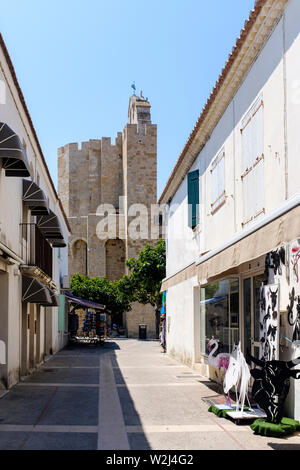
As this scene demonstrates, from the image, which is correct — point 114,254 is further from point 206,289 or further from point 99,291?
point 206,289

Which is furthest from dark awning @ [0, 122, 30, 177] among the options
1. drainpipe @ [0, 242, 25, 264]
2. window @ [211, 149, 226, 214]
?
window @ [211, 149, 226, 214]

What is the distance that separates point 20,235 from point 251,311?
658cm

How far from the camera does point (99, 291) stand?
4212 cm

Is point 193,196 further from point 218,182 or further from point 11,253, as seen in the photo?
point 11,253

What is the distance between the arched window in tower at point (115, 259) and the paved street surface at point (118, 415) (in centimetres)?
3674

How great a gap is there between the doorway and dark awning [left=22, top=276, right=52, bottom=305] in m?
5.73

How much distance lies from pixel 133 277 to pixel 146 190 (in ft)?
43.2

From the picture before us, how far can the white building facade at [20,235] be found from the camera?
11406 millimetres

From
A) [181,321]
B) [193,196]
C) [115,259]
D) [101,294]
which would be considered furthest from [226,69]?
[115,259]

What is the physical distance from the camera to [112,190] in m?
56.7

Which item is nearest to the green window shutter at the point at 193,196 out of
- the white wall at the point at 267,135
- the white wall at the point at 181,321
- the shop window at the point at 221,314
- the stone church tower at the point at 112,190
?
the white wall at the point at 267,135

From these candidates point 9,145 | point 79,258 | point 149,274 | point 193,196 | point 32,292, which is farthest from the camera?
point 79,258

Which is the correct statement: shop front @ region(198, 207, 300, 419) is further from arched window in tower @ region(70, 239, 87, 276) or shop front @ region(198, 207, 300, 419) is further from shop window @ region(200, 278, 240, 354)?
arched window in tower @ region(70, 239, 87, 276)

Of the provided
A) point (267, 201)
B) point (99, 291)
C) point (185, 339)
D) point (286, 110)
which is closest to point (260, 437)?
point (267, 201)
